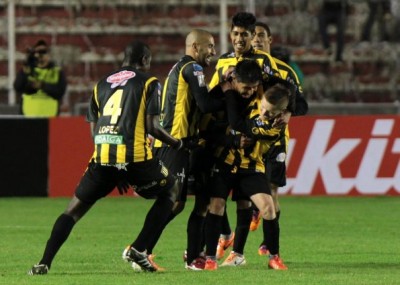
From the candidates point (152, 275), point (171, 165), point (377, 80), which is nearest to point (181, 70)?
point (171, 165)

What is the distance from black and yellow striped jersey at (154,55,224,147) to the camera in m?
10.7

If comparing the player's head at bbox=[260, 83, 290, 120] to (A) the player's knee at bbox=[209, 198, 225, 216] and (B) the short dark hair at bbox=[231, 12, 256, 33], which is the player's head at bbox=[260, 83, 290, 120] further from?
(A) the player's knee at bbox=[209, 198, 225, 216]

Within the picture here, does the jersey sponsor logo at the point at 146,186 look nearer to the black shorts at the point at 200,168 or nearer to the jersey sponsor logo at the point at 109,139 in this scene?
the jersey sponsor logo at the point at 109,139

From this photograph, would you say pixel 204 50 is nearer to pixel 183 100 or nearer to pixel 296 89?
pixel 183 100

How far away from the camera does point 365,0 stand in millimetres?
23906

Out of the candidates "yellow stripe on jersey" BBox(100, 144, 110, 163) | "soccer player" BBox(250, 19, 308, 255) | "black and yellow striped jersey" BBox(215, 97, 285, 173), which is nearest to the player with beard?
"black and yellow striped jersey" BBox(215, 97, 285, 173)

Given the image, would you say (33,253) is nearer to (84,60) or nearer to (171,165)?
(171,165)

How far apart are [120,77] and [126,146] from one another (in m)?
0.53

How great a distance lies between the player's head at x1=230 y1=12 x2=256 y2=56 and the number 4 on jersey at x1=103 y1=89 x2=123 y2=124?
1.26m

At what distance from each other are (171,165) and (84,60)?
A: 512 inches

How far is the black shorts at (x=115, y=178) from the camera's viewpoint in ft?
33.2

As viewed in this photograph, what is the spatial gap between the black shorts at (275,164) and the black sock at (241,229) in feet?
5.19

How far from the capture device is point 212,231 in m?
10.8

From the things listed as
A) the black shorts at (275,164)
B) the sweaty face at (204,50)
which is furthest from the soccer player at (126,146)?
the black shorts at (275,164)
